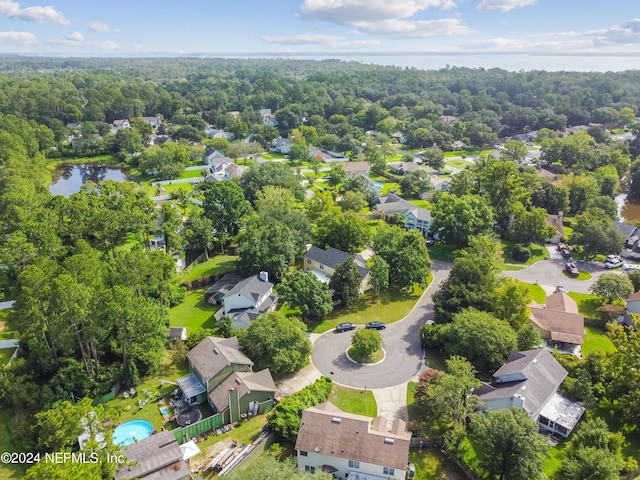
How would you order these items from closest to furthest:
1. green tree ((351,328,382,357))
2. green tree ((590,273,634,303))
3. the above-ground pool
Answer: the above-ground pool
green tree ((351,328,382,357))
green tree ((590,273,634,303))

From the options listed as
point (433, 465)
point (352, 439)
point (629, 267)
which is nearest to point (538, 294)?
point (629, 267)

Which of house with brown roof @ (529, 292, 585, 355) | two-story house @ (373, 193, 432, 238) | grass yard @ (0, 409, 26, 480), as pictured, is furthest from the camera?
two-story house @ (373, 193, 432, 238)

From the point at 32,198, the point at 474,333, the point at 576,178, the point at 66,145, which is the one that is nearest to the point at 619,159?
the point at 576,178

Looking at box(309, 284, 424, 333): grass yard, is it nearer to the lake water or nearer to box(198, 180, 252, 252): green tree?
box(198, 180, 252, 252): green tree

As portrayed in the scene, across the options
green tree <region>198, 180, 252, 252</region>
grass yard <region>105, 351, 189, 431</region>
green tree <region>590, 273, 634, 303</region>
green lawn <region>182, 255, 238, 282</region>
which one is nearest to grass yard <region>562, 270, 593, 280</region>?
green tree <region>590, 273, 634, 303</region>

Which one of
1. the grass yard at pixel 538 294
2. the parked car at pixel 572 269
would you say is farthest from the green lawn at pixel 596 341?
the parked car at pixel 572 269

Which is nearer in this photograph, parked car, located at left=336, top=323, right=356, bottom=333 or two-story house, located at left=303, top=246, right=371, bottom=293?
parked car, located at left=336, top=323, right=356, bottom=333
